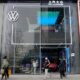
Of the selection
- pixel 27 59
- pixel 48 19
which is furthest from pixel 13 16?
pixel 27 59

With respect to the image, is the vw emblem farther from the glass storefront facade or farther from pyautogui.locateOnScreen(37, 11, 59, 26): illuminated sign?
pyautogui.locateOnScreen(37, 11, 59, 26): illuminated sign

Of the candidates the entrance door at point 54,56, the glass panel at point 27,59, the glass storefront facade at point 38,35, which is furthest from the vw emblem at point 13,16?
the entrance door at point 54,56

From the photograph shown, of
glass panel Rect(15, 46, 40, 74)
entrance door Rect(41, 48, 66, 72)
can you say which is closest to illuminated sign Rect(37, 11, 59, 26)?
glass panel Rect(15, 46, 40, 74)

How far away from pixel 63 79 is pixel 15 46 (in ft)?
20.9

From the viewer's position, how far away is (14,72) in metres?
31.4

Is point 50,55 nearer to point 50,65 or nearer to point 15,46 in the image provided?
point 50,65

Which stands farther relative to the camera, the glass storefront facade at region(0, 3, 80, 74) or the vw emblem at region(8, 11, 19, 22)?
the vw emblem at region(8, 11, 19, 22)

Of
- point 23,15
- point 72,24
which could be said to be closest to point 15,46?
point 23,15

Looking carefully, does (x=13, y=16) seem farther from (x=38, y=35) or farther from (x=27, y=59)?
(x=27, y=59)

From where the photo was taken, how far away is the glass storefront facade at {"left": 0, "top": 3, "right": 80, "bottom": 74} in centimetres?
3172

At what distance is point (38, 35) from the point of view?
32.2m

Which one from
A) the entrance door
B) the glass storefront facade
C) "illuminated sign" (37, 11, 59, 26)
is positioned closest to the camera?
the entrance door

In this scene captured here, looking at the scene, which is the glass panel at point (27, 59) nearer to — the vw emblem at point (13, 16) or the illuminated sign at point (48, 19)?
the illuminated sign at point (48, 19)

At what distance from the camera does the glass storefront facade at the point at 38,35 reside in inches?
1249
